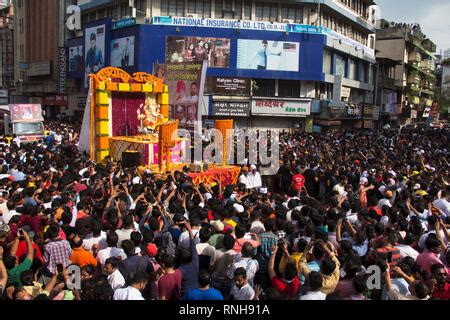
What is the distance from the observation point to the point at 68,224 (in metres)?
6.62

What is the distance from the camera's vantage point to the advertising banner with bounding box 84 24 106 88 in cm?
3731

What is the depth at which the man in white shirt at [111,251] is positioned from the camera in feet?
18.0

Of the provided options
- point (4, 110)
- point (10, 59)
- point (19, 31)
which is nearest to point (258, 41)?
point (4, 110)

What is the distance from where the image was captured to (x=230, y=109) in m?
34.3

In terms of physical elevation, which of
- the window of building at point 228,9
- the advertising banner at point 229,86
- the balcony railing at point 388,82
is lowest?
the advertising banner at point 229,86

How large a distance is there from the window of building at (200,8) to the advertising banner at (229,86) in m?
5.22

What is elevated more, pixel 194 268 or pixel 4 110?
pixel 4 110

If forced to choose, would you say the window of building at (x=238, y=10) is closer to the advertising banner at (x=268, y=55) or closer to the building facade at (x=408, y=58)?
the advertising banner at (x=268, y=55)

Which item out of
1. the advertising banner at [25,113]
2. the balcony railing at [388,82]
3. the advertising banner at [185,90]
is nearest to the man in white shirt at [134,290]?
the advertising banner at [185,90]

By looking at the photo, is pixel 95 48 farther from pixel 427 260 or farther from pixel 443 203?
pixel 427 260

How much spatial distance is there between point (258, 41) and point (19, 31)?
110 ft

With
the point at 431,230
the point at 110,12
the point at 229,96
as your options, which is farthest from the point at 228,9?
the point at 431,230

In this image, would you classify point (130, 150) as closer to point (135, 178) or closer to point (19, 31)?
point (135, 178)

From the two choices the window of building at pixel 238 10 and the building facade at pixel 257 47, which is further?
the window of building at pixel 238 10
